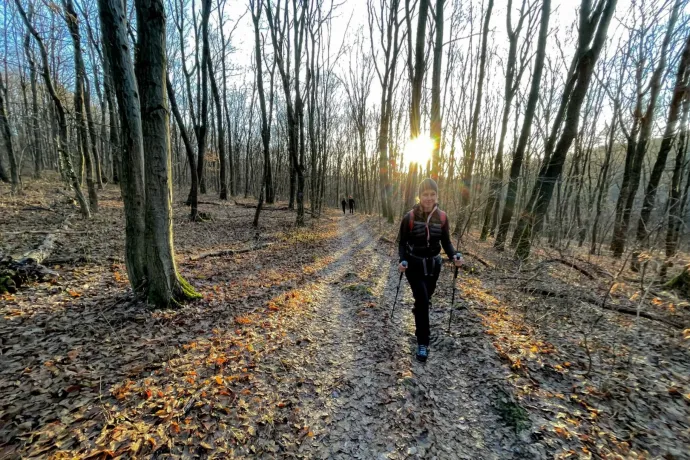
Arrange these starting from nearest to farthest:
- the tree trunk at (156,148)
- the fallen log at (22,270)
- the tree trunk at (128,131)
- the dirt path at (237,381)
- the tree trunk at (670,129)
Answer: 1. the dirt path at (237,381)
2. the tree trunk at (156,148)
3. the tree trunk at (128,131)
4. the fallen log at (22,270)
5. the tree trunk at (670,129)

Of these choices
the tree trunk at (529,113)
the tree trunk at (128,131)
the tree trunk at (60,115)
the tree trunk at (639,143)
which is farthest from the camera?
the tree trunk at (529,113)

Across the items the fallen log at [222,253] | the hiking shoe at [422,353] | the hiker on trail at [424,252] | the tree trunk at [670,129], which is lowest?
the hiking shoe at [422,353]

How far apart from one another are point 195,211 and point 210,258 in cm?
588

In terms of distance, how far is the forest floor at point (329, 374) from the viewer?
2.82 meters

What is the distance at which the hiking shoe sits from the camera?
168 inches

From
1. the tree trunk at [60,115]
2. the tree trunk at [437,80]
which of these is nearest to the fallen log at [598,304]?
the tree trunk at [437,80]

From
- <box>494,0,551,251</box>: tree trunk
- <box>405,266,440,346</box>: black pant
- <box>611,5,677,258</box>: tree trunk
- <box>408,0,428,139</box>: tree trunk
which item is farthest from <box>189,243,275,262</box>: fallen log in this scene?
<box>611,5,677,258</box>: tree trunk

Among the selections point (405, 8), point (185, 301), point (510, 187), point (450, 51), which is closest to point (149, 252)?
point (185, 301)

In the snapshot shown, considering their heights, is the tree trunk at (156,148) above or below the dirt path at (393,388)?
above

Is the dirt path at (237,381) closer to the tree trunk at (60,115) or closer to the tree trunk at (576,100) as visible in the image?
the tree trunk at (576,100)

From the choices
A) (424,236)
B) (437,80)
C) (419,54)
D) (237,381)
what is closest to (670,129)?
(437,80)

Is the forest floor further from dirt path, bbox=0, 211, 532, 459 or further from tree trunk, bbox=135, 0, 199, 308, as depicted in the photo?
tree trunk, bbox=135, 0, 199, 308

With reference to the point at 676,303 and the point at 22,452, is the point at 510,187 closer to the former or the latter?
the point at 676,303

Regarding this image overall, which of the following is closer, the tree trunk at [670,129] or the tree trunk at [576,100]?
the tree trunk at [670,129]
